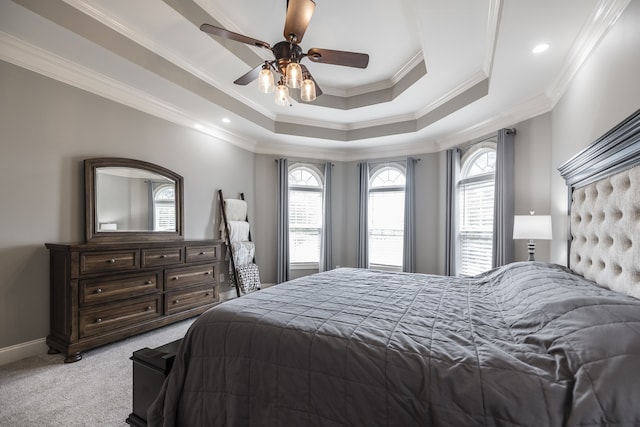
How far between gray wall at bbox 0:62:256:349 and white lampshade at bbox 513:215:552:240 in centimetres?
421

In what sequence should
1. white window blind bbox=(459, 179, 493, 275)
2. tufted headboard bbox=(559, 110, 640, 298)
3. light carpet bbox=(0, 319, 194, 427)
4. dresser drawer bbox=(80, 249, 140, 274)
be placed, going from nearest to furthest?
tufted headboard bbox=(559, 110, 640, 298), light carpet bbox=(0, 319, 194, 427), dresser drawer bbox=(80, 249, 140, 274), white window blind bbox=(459, 179, 493, 275)

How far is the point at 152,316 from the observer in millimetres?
3066

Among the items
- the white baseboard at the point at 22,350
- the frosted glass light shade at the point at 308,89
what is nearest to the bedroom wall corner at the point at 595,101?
the frosted glass light shade at the point at 308,89

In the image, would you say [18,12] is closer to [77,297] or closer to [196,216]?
[77,297]

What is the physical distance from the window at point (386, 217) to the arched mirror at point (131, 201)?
10.9 ft

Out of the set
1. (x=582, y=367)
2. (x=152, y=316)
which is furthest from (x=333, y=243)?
(x=582, y=367)

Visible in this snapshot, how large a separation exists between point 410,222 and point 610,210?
3.28 m

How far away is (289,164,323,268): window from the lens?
5.46 meters

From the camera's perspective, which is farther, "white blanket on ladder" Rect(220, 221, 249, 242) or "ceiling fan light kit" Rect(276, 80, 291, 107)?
"white blanket on ladder" Rect(220, 221, 249, 242)

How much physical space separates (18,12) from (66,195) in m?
1.46

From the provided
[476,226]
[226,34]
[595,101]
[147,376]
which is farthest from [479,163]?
[147,376]

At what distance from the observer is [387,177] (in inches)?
214

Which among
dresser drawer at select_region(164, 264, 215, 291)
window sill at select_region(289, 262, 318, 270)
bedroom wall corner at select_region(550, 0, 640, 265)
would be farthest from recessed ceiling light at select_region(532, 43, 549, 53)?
window sill at select_region(289, 262, 318, 270)

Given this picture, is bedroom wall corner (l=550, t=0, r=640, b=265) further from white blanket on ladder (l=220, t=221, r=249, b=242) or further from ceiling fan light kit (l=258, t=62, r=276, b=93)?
white blanket on ladder (l=220, t=221, r=249, b=242)
